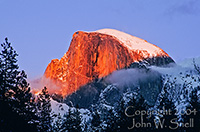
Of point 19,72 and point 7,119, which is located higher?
point 19,72

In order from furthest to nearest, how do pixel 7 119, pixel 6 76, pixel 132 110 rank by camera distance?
pixel 132 110 → pixel 6 76 → pixel 7 119

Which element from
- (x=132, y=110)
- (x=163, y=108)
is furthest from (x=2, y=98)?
(x=163, y=108)

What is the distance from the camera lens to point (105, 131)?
176 feet

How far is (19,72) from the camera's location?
36.8m

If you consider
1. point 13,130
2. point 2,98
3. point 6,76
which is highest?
point 6,76

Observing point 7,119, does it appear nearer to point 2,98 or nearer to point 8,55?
point 2,98

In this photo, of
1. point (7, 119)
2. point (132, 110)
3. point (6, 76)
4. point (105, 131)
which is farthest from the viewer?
point (105, 131)

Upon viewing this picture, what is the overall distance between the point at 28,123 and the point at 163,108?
952 inches

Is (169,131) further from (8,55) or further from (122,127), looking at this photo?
(8,55)

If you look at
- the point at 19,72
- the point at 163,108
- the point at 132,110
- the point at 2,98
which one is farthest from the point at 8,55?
the point at 163,108

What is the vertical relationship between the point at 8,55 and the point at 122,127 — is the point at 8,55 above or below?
above

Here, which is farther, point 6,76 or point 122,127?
point 122,127

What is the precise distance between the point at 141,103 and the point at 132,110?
2.30m

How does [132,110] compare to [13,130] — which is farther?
[132,110]
